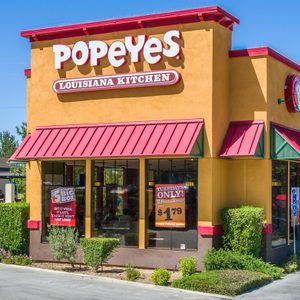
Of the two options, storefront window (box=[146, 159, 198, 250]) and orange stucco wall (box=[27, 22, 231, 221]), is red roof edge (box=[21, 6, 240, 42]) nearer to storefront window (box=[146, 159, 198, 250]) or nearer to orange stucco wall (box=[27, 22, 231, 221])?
orange stucco wall (box=[27, 22, 231, 221])

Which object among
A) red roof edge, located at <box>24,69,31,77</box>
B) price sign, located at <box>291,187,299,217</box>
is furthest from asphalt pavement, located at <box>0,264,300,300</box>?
red roof edge, located at <box>24,69,31,77</box>

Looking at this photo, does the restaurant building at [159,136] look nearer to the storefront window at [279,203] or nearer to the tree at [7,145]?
the storefront window at [279,203]

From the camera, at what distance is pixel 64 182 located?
20906 millimetres

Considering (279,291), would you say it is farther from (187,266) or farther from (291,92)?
(291,92)

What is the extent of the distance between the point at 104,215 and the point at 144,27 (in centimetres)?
598

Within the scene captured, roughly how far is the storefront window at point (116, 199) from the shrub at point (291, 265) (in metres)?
4.52

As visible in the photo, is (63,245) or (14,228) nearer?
(63,245)

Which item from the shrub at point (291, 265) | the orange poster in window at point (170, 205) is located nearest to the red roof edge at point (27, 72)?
the orange poster in window at point (170, 205)

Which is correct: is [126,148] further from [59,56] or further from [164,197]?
[59,56]

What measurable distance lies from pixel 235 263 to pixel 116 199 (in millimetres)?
4538

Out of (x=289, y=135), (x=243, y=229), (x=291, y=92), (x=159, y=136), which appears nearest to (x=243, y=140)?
(x=289, y=135)

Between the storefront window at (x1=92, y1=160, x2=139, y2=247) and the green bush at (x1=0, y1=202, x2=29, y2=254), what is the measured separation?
A: 2.60 metres

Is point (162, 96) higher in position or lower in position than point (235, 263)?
higher

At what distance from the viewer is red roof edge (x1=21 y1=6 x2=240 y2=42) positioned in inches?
737
